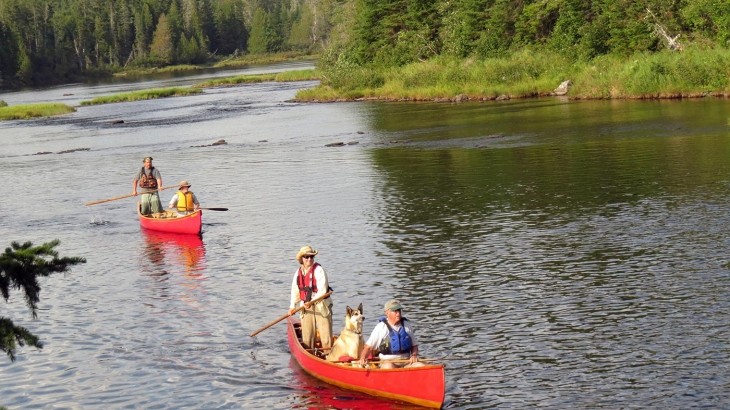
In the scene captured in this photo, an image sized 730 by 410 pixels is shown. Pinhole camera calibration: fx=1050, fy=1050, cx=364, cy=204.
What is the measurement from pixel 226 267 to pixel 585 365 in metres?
14.3

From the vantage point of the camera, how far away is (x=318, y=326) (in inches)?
832

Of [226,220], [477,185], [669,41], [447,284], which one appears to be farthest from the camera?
[669,41]

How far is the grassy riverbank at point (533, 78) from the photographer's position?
231 ft

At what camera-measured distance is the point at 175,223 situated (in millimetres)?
37000

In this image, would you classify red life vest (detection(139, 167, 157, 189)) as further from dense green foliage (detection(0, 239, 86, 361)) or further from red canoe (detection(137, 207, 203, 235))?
dense green foliage (detection(0, 239, 86, 361))

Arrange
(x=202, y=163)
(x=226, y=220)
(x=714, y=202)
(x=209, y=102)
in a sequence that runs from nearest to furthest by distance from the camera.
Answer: (x=714, y=202), (x=226, y=220), (x=202, y=163), (x=209, y=102)

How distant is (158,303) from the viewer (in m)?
28.3

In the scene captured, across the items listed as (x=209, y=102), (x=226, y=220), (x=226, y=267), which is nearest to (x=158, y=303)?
(x=226, y=267)

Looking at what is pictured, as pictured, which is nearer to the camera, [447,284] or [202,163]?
[447,284]

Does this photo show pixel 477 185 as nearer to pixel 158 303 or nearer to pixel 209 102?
pixel 158 303

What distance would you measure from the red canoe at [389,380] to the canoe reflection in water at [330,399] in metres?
0.12

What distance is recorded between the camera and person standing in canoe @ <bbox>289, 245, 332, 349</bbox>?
20.7 meters

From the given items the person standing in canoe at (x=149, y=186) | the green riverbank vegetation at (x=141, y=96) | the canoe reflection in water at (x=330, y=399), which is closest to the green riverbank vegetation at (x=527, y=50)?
Answer: the green riverbank vegetation at (x=141, y=96)

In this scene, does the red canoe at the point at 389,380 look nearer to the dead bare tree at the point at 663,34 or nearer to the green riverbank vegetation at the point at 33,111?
the dead bare tree at the point at 663,34
